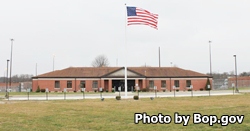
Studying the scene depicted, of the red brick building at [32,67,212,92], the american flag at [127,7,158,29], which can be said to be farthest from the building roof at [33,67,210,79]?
the american flag at [127,7,158,29]

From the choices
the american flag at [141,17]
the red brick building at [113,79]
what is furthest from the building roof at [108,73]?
the american flag at [141,17]

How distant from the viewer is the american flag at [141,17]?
24109 mm

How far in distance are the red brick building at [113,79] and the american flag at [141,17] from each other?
→ 32.1 m

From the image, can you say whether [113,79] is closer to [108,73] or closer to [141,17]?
[108,73]

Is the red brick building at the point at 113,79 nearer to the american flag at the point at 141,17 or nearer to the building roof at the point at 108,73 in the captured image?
the building roof at the point at 108,73

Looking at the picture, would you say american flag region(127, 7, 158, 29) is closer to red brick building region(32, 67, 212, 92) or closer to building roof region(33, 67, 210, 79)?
red brick building region(32, 67, 212, 92)

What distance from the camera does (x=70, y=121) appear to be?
459 inches

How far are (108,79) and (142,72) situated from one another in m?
8.01

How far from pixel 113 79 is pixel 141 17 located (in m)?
33.0

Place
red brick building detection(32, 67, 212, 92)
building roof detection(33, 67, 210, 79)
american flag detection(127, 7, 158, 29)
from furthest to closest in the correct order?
building roof detection(33, 67, 210, 79), red brick building detection(32, 67, 212, 92), american flag detection(127, 7, 158, 29)

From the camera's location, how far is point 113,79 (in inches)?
2218

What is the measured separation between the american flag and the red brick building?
1265 inches

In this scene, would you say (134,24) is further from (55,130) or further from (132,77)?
(132,77)

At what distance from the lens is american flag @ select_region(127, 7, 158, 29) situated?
79.1 ft
